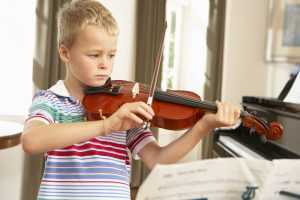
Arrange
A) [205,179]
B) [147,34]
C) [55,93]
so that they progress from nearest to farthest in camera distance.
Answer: [205,179] < [55,93] < [147,34]

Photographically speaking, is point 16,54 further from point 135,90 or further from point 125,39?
point 135,90

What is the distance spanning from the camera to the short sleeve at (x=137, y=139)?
1070 millimetres

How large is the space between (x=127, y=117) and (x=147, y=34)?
8.47ft

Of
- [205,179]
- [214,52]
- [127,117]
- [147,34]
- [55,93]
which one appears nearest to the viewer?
[205,179]

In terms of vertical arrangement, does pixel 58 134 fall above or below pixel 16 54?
below

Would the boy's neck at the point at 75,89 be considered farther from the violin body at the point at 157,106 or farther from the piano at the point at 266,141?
the piano at the point at 266,141

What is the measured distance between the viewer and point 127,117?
2.81ft

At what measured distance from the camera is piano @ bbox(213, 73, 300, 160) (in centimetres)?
188

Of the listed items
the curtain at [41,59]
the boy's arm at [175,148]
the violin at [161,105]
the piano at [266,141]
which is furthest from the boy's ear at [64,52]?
the curtain at [41,59]

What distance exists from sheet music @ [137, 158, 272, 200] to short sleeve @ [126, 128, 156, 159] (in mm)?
338

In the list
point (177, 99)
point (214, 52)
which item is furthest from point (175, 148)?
point (214, 52)

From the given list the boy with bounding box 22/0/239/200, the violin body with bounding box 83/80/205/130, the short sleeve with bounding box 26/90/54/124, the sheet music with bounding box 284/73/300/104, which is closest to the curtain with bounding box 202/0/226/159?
the sheet music with bounding box 284/73/300/104

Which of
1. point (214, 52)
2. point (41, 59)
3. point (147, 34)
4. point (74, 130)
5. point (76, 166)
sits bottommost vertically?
point (76, 166)

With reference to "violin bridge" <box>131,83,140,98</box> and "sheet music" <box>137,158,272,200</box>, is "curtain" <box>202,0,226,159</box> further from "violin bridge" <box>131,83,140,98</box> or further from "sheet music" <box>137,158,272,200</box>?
"sheet music" <box>137,158,272,200</box>
